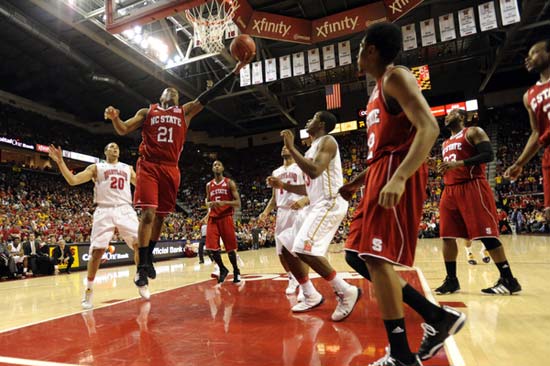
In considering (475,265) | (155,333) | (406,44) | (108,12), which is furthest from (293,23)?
(155,333)

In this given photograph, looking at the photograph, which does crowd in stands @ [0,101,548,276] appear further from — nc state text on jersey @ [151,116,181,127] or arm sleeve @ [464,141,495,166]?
arm sleeve @ [464,141,495,166]

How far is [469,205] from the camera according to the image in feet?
13.2

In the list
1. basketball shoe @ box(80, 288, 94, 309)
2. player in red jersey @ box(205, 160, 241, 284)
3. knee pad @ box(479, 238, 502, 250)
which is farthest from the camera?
player in red jersey @ box(205, 160, 241, 284)

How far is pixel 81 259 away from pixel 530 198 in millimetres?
18029

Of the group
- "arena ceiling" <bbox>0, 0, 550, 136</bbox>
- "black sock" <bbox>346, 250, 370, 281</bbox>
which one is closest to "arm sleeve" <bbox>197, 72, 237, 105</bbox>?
"black sock" <bbox>346, 250, 370, 281</bbox>

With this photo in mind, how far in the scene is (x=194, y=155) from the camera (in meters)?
29.2

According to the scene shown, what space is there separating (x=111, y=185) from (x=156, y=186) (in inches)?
37.4

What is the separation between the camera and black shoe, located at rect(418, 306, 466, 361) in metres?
1.92

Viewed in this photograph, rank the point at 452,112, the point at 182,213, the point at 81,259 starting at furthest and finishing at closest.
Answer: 1. the point at 182,213
2. the point at 81,259
3. the point at 452,112

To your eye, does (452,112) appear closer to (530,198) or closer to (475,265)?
(475,265)

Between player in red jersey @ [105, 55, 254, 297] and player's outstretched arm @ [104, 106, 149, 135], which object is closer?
player's outstretched arm @ [104, 106, 149, 135]

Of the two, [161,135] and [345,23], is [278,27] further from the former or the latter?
[161,135]

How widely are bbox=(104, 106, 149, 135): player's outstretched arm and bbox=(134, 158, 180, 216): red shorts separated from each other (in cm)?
38

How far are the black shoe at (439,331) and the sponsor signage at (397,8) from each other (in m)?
10.6
